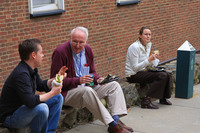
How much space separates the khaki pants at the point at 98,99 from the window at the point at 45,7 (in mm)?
2193

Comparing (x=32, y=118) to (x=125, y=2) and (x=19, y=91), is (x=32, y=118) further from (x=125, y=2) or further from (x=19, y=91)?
(x=125, y=2)

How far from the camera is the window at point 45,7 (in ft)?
23.1

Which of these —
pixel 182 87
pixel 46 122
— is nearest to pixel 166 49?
pixel 182 87

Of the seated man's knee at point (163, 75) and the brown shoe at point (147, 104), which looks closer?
the seated man's knee at point (163, 75)

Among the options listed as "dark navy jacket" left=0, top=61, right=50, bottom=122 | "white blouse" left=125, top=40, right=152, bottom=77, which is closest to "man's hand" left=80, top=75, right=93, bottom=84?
"dark navy jacket" left=0, top=61, right=50, bottom=122

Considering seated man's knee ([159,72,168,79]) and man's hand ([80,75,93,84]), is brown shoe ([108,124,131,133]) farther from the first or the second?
seated man's knee ([159,72,168,79])

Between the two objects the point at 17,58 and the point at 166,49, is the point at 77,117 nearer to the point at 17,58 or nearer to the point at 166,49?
the point at 17,58

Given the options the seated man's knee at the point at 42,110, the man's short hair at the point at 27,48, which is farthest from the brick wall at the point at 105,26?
the seated man's knee at the point at 42,110

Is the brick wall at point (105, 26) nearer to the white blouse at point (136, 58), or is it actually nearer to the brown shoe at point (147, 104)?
the white blouse at point (136, 58)

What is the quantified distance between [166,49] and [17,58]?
5.52 m

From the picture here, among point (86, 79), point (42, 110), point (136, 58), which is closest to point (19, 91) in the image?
point (42, 110)

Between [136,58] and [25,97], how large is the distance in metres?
2.80

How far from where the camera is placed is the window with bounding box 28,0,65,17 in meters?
7.04

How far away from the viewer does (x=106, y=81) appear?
5.41 m
